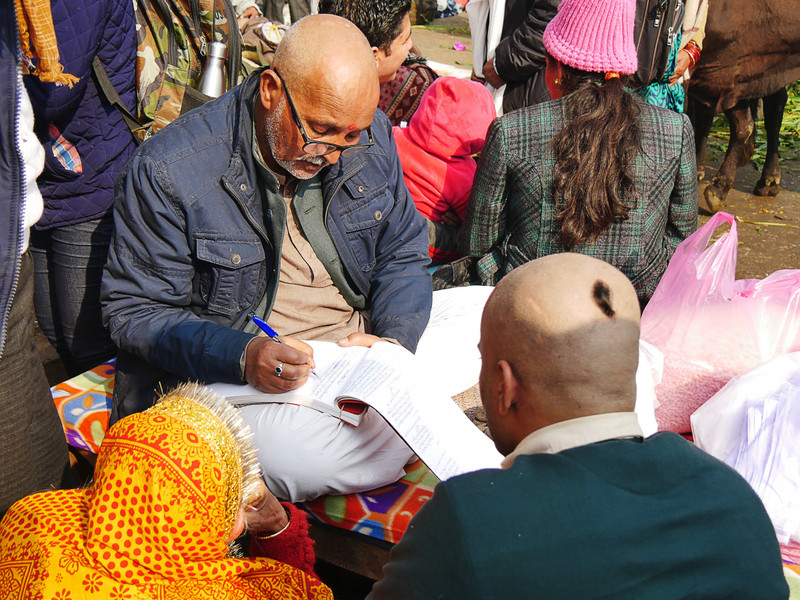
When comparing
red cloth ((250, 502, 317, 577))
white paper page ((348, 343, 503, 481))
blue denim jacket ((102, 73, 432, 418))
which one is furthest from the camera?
blue denim jacket ((102, 73, 432, 418))

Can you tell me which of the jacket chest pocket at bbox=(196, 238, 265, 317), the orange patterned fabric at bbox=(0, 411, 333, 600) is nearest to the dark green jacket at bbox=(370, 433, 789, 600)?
the orange patterned fabric at bbox=(0, 411, 333, 600)

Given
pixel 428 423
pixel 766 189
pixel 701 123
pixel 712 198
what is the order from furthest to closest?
1. pixel 766 189
2. pixel 701 123
3. pixel 712 198
4. pixel 428 423

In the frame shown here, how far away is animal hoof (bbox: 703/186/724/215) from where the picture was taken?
18.9 ft

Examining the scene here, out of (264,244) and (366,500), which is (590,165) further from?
(366,500)

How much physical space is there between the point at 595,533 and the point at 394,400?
1.02 meters

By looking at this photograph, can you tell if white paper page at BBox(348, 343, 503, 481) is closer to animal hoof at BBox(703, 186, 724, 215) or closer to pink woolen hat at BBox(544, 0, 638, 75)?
pink woolen hat at BBox(544, 0, 638, 75)

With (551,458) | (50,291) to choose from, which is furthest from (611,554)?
(50,291)

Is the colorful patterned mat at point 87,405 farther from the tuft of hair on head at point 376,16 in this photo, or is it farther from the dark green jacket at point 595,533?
the tuft of hair on head at point 376,16

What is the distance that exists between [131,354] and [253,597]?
3.60 feet

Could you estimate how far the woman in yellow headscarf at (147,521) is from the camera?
56.1 inches

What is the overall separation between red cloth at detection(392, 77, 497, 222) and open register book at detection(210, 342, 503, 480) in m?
1.47

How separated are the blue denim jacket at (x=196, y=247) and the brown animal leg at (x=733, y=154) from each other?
406 centimetres

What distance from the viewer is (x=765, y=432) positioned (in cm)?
225

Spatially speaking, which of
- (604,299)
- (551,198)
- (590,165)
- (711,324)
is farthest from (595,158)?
(604,299)
